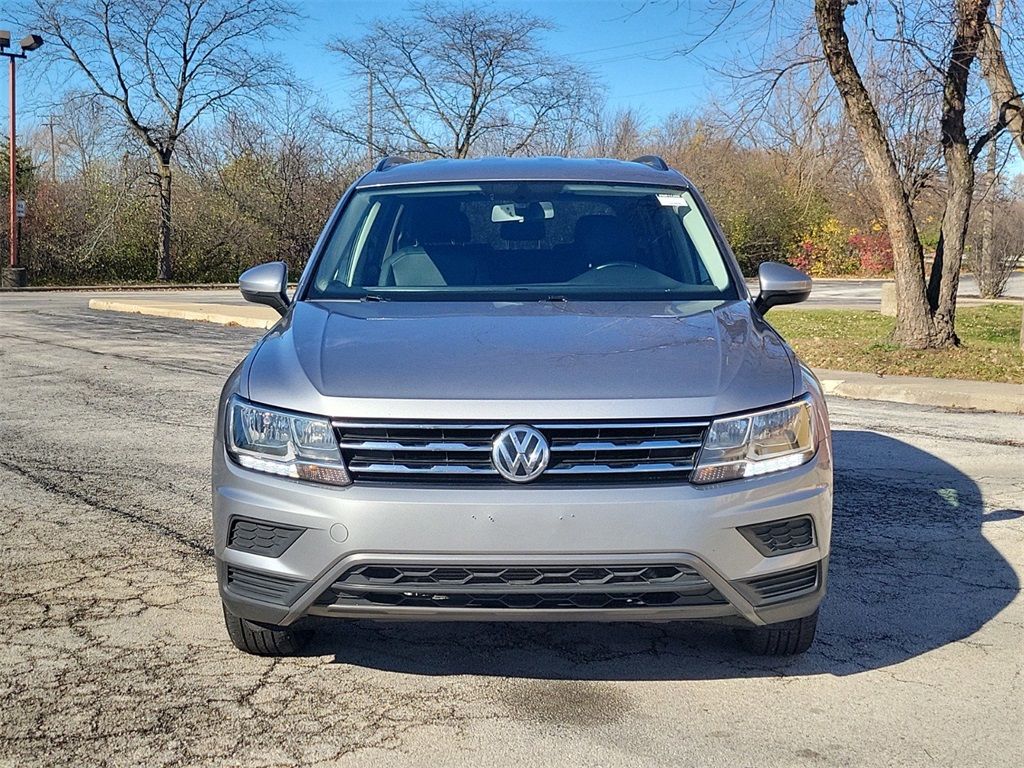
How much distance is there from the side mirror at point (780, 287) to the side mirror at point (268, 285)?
1.90m

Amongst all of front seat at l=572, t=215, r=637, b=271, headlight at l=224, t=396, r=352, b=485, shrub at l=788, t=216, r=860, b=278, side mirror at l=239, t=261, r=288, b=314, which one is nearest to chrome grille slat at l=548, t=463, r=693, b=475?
headlight at l=224, t=396, r=352, b=485

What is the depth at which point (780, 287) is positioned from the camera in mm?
4488

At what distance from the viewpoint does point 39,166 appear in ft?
124

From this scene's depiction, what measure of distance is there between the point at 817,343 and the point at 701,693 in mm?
11189

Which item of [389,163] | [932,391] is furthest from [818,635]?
[932,391]

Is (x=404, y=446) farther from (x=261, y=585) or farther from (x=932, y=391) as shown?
(x=932, y=391)

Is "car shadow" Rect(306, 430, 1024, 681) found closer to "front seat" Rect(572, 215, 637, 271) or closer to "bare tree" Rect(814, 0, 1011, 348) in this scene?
"front seat" Rect(572, 215, 637, 271)

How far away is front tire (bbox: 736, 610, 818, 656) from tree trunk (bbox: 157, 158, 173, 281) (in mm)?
34701

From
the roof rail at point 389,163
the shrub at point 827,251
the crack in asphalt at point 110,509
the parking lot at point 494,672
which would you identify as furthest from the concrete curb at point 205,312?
the shrub at point 827,251

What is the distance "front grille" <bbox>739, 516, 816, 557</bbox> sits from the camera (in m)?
3.22

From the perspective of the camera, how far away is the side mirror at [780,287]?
4.49 m

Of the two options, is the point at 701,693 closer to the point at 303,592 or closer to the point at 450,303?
the point at 303,592

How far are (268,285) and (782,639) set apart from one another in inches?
93.7

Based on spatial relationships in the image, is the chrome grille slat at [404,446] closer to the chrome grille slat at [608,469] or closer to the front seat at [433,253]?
the chrome grille slat at [608,469]
